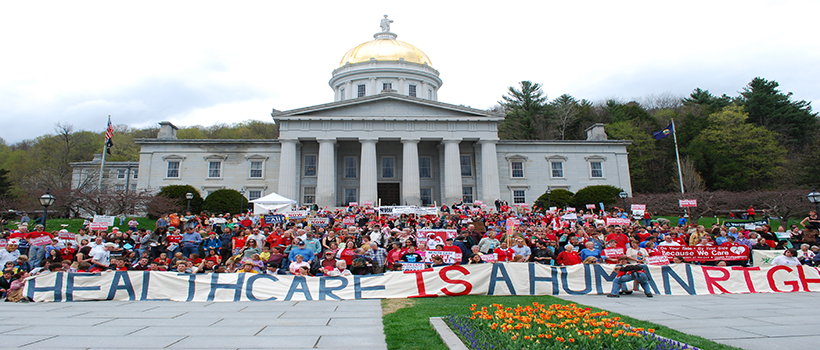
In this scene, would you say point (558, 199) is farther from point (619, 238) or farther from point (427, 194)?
point (619, 238)

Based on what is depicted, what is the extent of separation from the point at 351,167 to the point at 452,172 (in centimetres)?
1020

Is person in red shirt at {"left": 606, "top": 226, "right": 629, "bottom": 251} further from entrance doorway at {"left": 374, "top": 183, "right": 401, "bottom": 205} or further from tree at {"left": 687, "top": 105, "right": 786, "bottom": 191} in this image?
tree at {"left": 687, "top": 105, "right": 786, "bottom": 191}

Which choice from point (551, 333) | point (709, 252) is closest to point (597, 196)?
point (709, 252)

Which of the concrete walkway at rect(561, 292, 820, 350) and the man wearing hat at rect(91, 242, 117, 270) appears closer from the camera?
the concrete walkway at rect(561, 292, 820, 350)

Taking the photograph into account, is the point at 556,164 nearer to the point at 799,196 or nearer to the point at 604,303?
the point at 799,196

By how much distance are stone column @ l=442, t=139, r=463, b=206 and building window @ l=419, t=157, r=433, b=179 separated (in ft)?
14.1

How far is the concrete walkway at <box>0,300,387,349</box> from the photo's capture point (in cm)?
607

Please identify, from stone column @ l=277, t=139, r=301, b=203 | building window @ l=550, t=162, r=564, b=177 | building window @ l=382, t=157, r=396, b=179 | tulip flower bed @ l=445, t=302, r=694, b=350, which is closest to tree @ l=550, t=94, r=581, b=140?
building window @ l=550, t=162, r=564, b=177

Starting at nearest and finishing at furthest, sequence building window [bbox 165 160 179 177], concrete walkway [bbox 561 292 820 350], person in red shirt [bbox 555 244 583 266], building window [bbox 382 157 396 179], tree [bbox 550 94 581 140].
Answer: concrete walkway [bbox 561 292 820 350] < person in red shirt [bbox 555 244 583 266] < building window [bbox 165 160 179 177] < building window [bbox 382 157 396 179] < tree [bbox 550 94 581 140]

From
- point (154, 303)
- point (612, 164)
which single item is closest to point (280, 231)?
point (154, 303)

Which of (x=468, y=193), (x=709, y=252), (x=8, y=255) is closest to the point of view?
(x=8, y=255)

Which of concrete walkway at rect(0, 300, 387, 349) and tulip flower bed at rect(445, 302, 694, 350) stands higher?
tulip flower bed at rect(445, 302, 694, 350)

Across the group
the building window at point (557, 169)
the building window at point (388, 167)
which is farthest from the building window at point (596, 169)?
the building window at point (388, 167)

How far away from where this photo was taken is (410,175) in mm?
37031
